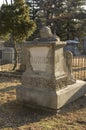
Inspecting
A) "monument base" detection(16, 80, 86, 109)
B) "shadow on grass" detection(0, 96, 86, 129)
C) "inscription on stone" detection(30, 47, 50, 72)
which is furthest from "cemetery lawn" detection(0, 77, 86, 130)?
"inscription on stone" detection(30, 47, 50, 72)

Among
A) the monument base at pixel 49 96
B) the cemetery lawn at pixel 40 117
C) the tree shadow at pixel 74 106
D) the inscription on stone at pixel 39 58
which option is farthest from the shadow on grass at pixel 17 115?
the inscription on stone at pixel 39 58

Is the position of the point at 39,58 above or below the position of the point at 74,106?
above

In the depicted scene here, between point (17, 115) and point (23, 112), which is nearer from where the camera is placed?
point (17, 115)

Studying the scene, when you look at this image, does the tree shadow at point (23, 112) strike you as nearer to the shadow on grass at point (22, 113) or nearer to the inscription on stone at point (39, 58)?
the shadow on grass at point (22, 113)

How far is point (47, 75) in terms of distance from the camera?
5.25 metres

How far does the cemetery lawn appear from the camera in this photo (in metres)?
4.41

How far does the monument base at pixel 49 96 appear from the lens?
507 centimetres

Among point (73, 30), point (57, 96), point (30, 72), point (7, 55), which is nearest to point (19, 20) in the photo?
point (7, 55)

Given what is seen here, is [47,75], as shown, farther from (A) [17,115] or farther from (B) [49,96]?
(A) [17,115]

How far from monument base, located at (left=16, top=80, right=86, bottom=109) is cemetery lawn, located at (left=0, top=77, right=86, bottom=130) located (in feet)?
0.44

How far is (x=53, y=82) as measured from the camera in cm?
517

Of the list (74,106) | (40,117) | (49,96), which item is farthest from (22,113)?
(74,106)

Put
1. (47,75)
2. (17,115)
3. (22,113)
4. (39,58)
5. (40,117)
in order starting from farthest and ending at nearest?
(39,58), (47,75), (22,113), (17,115), (40,117)

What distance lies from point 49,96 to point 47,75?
46 centimetres
